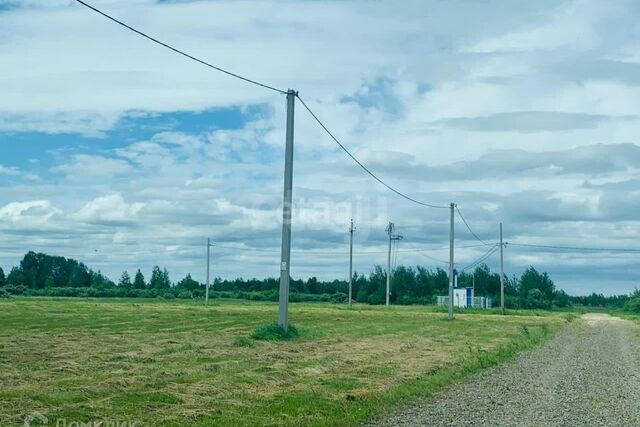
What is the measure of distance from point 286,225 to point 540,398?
1493 centimetres

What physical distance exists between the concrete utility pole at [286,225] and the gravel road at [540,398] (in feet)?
29.4

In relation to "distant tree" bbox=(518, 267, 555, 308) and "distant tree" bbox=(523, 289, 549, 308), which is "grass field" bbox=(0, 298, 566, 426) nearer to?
"distant tree" bbox=(523, 289, 549, 308)

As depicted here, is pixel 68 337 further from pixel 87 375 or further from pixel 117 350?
pixel 87 375

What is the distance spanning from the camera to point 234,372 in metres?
18.4

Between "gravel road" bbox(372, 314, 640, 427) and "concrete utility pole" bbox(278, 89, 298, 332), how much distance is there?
8.95 m

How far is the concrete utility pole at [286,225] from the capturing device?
29281 mm

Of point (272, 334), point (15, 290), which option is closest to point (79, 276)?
point (15, 290)

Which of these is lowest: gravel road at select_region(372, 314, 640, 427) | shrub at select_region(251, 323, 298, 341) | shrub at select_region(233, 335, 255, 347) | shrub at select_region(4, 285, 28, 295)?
gravel road at select_region(372, 314, 640, 427)

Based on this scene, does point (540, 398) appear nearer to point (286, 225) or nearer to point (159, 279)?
point (286, 225)

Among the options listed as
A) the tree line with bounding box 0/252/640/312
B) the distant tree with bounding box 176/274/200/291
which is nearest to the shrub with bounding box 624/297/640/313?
the tree line with bounding box 0/252/640/312

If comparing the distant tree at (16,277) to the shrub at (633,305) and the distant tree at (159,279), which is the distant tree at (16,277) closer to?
the distant tree at (159,279)

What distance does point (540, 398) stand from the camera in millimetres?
15766

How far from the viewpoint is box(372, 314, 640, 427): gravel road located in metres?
13.0

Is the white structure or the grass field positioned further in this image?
the white structure
